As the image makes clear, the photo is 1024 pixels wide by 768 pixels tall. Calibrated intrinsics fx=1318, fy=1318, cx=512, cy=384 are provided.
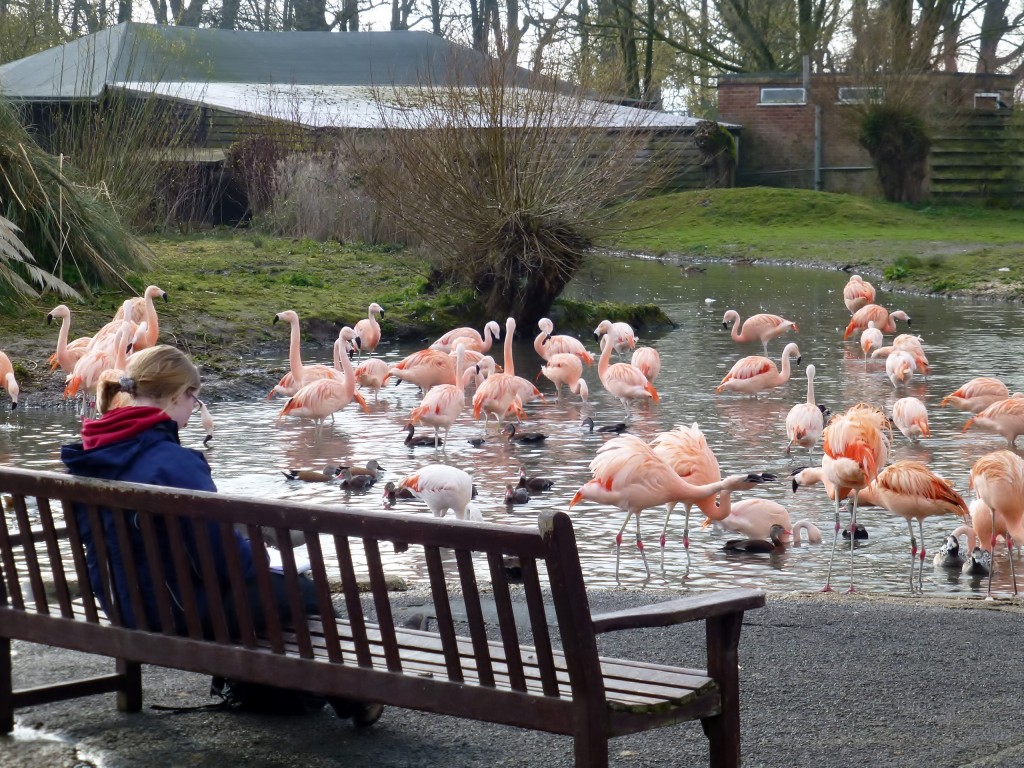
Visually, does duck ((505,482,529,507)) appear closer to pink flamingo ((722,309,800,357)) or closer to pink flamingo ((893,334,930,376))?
pink flamingo ((893,334,930,376))

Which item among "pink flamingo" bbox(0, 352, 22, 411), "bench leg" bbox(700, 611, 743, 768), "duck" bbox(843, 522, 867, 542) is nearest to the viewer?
"bench leg" bbox(700, 611, 743, 768)

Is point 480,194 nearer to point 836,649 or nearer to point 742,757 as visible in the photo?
point 836,649

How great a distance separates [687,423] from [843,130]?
83.7ft

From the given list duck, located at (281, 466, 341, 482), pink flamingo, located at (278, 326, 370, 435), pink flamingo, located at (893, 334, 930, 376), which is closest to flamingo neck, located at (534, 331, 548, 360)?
pink flamingo, located at (278, 326, 370, 435)

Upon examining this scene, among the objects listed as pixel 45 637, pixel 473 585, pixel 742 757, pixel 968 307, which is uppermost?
pixel 473 585

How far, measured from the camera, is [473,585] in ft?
9.32

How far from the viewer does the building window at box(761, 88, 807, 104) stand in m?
36.5

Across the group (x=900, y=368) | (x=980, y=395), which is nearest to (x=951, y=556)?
(x=980, y=395)

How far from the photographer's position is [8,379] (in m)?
10.2

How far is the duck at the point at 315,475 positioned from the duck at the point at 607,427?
8.18 feet

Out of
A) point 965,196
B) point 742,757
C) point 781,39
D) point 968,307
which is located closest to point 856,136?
point 965,196

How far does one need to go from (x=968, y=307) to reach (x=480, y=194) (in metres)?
7.90

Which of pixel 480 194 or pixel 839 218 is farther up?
pixel 480 194

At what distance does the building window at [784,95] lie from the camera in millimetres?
36469
